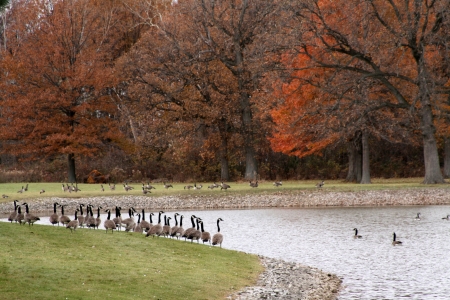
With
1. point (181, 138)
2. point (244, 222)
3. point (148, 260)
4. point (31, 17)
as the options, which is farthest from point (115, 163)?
point (148, 260)

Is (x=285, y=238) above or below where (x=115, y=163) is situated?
below

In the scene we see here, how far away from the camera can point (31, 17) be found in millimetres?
70062

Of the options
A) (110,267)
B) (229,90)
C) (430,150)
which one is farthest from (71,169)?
Result: (110,267)

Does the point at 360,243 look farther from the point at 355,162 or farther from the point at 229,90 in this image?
the point at 229,90

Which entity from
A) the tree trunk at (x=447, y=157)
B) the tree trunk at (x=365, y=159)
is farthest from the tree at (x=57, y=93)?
the tree trunk at (x=447, y=157)

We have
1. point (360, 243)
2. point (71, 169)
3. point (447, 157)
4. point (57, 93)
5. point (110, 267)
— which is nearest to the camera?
point (110, 267)

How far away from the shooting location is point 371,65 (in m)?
49.0

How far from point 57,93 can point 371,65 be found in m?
30.6

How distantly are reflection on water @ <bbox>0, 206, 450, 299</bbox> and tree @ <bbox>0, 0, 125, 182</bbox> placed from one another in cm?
2411

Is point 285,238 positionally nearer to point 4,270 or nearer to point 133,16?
point 4,270

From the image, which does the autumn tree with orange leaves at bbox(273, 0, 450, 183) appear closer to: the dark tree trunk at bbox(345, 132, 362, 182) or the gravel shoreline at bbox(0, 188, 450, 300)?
the dark tree trunk at bbox(345, 132, 362, 182)

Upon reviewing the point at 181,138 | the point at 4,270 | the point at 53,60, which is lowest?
the point at 4,270

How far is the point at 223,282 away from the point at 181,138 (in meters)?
45.2

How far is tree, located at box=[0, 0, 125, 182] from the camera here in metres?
62.0
